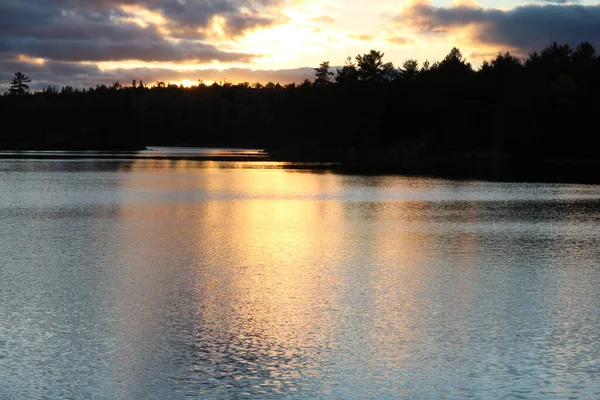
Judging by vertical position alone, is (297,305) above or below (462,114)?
below

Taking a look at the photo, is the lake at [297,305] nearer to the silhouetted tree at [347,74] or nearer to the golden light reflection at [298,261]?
the golden light reflection at [298,261]

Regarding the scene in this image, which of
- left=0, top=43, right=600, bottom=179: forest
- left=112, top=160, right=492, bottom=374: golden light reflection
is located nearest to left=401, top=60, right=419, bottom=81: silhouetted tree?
left=0, top=43, right=600, bottom=179: forest

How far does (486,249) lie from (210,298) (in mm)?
13877

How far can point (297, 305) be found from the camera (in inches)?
823

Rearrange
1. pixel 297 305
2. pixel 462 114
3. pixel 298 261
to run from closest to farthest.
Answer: pixel 297 305, pixel 298 261, pixel 462 114

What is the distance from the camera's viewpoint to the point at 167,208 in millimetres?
48375

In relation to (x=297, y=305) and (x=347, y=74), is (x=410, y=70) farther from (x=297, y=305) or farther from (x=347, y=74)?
(x=297, y=305)

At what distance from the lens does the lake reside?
14.7 metres

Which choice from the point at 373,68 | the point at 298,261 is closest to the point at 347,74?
the point at 373,68

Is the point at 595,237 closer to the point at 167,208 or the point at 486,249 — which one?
the point at 486,249

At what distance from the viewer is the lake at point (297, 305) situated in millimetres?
14680

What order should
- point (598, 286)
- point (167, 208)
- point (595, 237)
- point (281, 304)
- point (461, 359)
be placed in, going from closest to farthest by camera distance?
point (461, 359) < point (281, 304) < point (598, 286) < point (595, 237) < point (167, 208)

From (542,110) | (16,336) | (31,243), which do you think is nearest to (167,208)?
(31,243)

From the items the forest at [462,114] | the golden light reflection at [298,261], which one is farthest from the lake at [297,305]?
the forest at [462,114]
